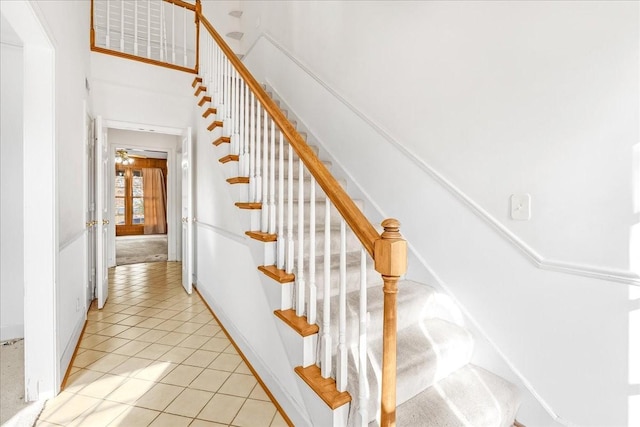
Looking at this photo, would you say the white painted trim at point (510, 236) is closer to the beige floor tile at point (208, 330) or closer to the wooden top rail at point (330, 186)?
the wooden top rail at point (330, 186)

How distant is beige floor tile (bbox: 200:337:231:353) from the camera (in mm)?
2534

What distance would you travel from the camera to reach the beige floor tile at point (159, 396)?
1832 mm

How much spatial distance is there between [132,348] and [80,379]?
451 millimetres

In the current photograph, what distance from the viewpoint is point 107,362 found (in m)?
2.30

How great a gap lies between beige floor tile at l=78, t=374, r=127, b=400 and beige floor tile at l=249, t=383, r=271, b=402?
89cm

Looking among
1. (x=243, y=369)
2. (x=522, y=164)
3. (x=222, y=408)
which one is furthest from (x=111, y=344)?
(x=522, y=164)

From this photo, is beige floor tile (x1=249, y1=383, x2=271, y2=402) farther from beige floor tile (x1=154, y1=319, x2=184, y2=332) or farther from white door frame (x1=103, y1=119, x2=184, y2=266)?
white door frame (x1=103, y1=119, x2=184, y2=266)

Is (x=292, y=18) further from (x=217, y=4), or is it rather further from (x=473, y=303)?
(x=473, y=303)

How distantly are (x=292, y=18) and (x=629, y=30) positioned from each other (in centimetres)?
310

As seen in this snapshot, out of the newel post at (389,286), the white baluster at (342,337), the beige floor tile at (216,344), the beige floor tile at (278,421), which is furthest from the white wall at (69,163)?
the newel post at (389,286)

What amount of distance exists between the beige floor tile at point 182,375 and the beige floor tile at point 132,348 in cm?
48

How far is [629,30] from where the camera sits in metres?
1.27

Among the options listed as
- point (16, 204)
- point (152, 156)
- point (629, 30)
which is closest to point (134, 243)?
point (152, 156)

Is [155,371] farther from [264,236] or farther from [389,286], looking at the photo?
[389,286]
